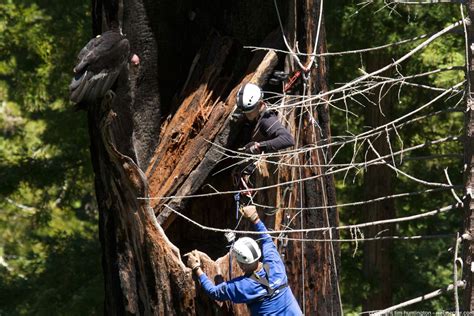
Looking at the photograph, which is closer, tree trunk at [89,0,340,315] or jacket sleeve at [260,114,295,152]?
jacket sleeve at [260,114,295,152]

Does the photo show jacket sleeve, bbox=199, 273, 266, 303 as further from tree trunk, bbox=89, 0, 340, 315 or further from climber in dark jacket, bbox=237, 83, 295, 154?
climber in dark jacket, bbox=237, 83, 295, 154

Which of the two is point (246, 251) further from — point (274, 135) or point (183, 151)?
point (183, 151)

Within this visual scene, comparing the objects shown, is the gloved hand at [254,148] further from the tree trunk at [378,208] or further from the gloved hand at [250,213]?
the tree trunk at [378,208]

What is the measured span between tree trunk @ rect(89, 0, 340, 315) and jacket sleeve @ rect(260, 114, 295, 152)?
1.10ft

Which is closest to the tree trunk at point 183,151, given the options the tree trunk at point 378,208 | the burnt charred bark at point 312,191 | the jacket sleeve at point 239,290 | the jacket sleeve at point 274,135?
the burnt charred bark at point 312,191

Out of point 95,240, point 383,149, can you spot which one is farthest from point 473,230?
point 95,240

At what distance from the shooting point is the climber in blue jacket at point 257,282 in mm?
7375

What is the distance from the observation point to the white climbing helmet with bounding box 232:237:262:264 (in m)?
7.34

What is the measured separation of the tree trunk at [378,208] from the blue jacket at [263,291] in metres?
5.57

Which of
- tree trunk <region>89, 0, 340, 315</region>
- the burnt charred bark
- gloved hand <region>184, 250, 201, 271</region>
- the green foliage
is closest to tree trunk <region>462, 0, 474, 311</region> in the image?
tree trunk <region>89, 0, 340, 315</region>

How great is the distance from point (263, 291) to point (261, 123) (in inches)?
52.6

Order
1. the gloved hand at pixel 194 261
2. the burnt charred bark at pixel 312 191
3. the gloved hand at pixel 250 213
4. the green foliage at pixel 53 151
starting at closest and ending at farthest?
the gloved hand at pixel 250 213 < the gloved hand at pixel 194 261 < the burnt charred bark at pixel 312 191 < the green foliage at pixel 53 151

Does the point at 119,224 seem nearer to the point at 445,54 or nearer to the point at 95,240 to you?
the point at 445,54

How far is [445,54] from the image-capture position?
1155 centimetres
